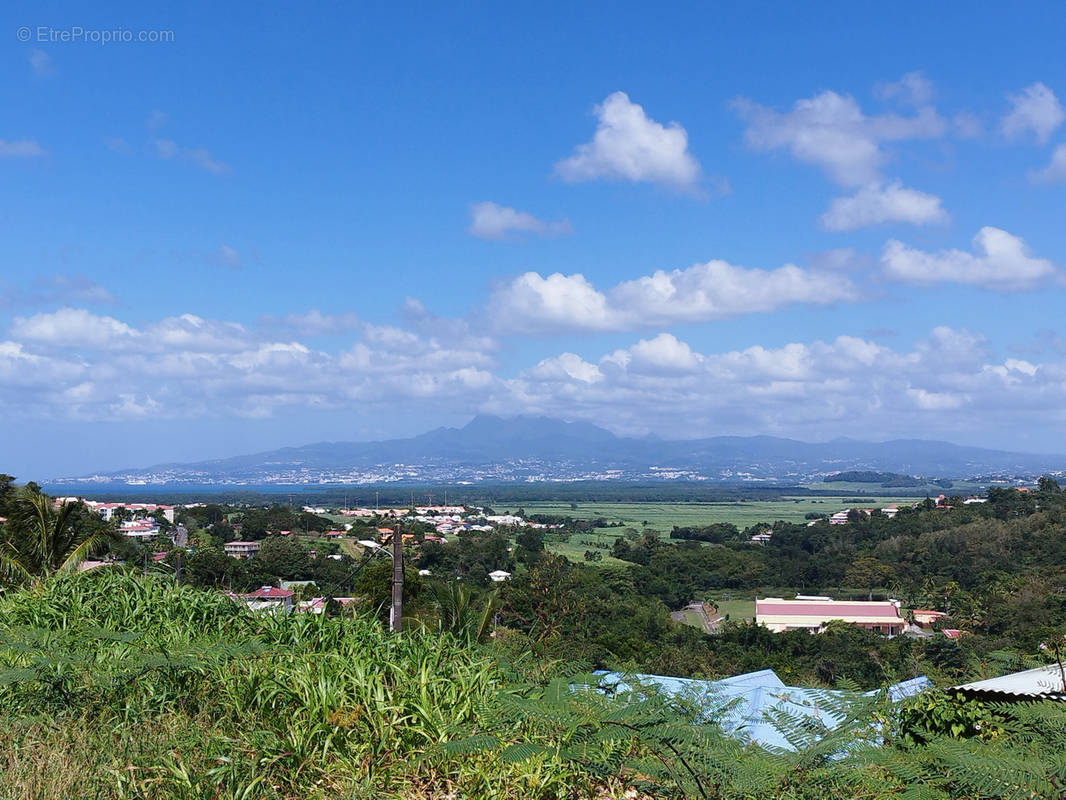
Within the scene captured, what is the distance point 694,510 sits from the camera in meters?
114

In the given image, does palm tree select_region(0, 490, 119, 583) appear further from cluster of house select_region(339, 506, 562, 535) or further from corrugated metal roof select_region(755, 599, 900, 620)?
cluster of house select_region(339, 506, 562, 535)

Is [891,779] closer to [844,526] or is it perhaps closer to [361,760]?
[361,760]

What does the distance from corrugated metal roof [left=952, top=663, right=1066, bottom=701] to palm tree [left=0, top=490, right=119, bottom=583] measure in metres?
9.61

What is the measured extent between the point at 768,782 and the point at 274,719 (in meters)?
1.93

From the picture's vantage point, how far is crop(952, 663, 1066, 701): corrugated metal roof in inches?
236

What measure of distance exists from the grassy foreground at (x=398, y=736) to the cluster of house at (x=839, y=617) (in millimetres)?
30508

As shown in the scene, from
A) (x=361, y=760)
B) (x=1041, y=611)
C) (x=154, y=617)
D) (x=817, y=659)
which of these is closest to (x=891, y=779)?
(x=361, y=760)

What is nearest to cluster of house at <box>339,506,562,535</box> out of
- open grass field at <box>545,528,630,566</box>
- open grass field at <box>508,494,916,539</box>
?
open grass field at <box>545,528,630,566</box>

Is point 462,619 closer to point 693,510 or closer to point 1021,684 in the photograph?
point 1021,684

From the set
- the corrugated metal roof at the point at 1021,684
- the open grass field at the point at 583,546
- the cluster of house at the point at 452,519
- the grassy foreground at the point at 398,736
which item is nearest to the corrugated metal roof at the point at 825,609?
the open grass field at the point at 583,546

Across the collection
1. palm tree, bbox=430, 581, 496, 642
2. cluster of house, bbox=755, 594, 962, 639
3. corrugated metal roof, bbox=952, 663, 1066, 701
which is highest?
palm tree, bbox=430, 581, 496, 642

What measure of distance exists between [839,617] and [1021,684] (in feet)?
97.7

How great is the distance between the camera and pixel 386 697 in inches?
Answer: 142

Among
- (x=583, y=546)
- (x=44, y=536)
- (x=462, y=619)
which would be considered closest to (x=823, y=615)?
(x=44, y=536)
